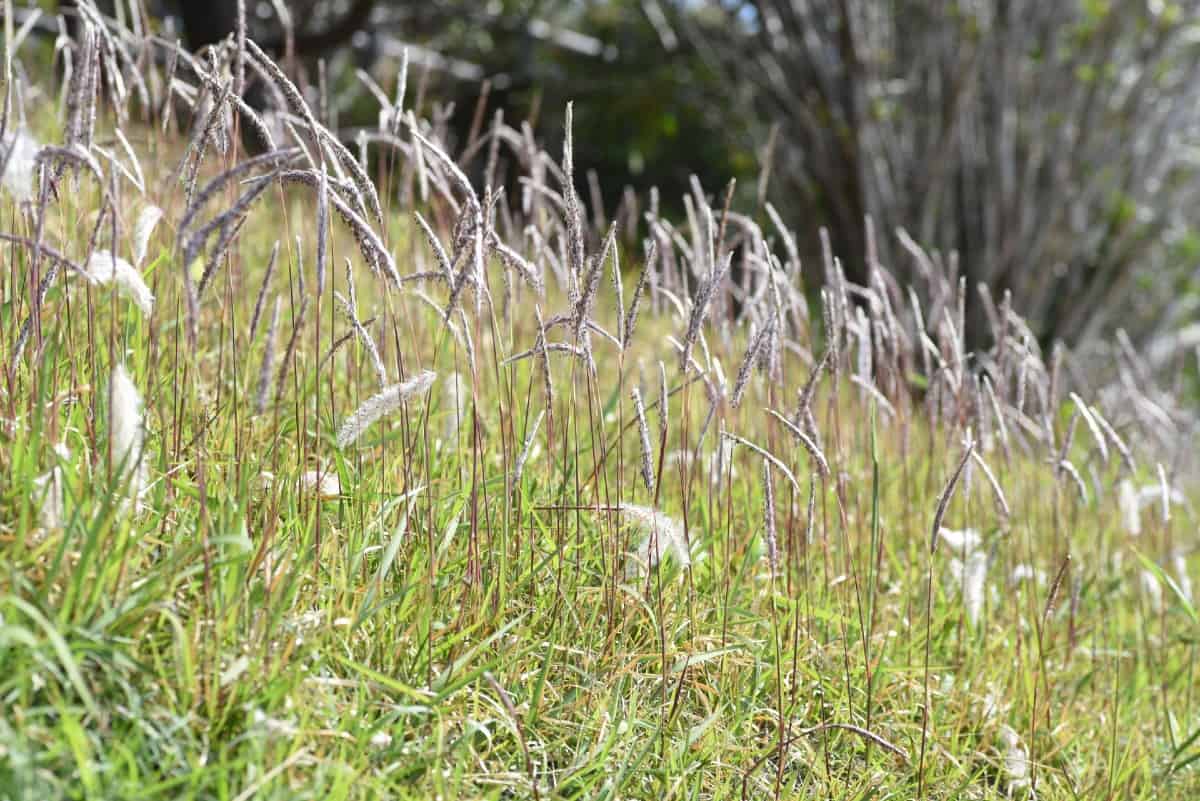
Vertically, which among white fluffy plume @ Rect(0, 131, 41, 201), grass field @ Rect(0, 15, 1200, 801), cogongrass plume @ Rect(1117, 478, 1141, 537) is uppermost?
white fluffy plume @ Rect(0, 131, 41, 201)

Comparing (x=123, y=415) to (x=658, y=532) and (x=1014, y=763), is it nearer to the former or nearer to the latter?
(x=658, y=532)

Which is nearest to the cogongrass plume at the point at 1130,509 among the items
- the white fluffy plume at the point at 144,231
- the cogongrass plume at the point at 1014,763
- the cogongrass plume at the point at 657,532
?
the cogongrass plume at the point at 1014,763

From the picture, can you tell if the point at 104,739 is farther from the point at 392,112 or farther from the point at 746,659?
the point at 392,112

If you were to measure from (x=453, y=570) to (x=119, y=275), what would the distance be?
69 cm

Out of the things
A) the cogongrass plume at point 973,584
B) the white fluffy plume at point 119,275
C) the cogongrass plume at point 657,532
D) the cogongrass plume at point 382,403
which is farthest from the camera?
the cogongrass plume at point 973,584

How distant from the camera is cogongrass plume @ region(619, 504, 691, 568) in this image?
1.73 meters

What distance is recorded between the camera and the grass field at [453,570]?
56.6 inches

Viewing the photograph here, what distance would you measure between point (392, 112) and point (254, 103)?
461cm

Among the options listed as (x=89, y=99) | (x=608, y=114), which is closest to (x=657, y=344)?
(x=89, y=99)

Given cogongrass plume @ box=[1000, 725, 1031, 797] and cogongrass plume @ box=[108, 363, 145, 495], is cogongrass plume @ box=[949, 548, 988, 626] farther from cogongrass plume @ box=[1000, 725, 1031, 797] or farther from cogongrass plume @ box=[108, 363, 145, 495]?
cogongrass plume @ box=[108, 363, 145, 495]

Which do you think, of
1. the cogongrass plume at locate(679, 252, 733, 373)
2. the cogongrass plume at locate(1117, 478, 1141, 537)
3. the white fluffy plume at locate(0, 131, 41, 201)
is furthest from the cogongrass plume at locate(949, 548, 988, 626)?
the white fluffy plume at locate(0, 131, 41, 201)

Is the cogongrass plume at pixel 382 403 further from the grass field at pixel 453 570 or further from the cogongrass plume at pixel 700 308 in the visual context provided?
the cogongrass plume at pixel 700 308

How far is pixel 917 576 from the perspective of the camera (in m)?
2.62

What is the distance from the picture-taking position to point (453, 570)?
188cm
